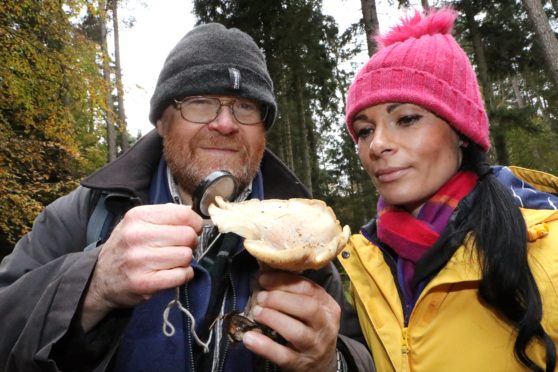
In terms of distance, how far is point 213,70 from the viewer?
91.4 inches

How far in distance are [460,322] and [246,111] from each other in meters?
1.74

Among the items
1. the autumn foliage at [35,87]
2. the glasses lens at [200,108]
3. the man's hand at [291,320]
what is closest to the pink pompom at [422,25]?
the glasses lens at [200,108]

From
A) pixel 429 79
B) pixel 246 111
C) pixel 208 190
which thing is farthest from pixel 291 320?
pixel 429 79

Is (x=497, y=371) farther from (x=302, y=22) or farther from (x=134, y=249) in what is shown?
(x=302, y=22)

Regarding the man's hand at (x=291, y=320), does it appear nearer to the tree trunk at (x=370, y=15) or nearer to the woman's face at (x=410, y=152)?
the woman's face at (x=410, y=152)

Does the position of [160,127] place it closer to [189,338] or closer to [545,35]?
[189,338]

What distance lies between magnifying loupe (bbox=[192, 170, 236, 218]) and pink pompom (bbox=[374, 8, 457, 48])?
175 centimetres

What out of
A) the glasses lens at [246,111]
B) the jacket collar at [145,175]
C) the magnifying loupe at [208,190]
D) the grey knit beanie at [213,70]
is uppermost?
the grey knit beanie at [213,70]

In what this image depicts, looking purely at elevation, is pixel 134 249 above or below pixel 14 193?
below

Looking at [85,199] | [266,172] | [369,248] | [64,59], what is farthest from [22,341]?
[64,59]

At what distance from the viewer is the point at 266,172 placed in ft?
8.46

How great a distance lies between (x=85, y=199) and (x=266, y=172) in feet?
3.64

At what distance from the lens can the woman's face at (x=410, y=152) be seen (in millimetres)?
2219

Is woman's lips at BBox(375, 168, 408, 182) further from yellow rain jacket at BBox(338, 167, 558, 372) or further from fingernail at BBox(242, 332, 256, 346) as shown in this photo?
fingernail at BBox(242, 332, 256, 346)
